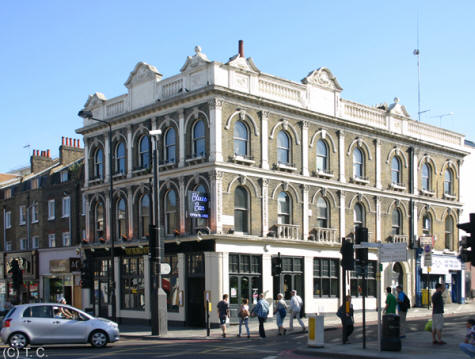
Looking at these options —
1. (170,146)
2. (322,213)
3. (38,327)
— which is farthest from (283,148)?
(38,327)

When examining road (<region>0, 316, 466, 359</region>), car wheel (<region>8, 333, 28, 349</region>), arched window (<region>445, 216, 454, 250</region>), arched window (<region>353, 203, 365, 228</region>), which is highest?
arched window (<region>353, 203, 365, 228</region>)

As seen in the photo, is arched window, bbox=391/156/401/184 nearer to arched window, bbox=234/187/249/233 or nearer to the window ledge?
the window ledge

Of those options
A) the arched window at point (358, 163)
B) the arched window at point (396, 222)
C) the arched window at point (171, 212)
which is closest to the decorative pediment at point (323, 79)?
the arched window at point (358, 163)

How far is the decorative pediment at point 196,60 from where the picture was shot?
33866 millimetres

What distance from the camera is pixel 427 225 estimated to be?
4578 cm

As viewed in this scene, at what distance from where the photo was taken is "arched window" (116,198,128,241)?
39062 mm

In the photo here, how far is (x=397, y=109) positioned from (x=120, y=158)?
18133mm

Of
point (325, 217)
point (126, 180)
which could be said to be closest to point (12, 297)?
point (126, 180)

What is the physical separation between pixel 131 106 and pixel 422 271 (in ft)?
71.5

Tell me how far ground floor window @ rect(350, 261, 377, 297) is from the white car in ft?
65.1

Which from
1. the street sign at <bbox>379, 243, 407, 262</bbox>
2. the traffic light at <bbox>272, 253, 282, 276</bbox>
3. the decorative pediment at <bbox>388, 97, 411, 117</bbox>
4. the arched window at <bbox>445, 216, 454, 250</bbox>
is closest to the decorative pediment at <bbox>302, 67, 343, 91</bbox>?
the decorative pediment at <bbox>388, 97, 411, 117</bbox>

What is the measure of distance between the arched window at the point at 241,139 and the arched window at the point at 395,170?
12.8 m

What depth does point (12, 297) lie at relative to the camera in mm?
51219

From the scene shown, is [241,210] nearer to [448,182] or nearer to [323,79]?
[323,79]
